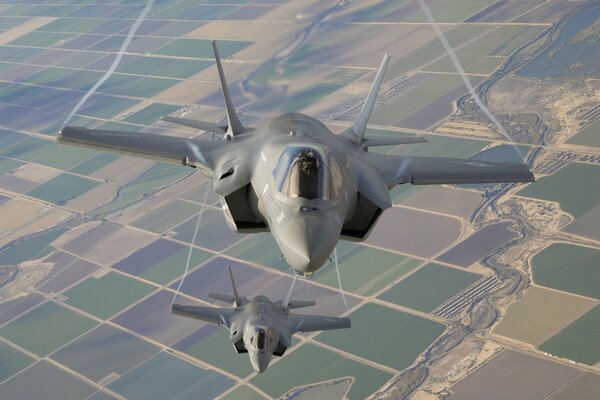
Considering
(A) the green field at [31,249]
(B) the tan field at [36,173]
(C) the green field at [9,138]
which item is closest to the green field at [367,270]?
(A) the green field at [31,249]

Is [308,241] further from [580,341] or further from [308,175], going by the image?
[580,341]

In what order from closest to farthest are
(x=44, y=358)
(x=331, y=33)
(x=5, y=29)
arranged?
1. (x=44, y=358)
2. (x=331, y=33)
3. (x=5, y=29)

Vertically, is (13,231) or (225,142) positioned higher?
(225,142)

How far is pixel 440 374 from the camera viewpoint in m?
73.2

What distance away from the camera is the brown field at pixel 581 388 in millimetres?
66062

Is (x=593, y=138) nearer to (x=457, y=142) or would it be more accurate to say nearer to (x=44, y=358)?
(x=457, y=142)

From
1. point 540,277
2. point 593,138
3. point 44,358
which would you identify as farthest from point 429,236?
point 44,358

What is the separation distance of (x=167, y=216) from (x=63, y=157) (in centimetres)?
2493

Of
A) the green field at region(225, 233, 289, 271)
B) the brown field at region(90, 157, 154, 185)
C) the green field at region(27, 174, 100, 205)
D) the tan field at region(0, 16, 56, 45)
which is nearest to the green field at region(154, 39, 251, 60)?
the brown field at region(90, 157, 154, 185)

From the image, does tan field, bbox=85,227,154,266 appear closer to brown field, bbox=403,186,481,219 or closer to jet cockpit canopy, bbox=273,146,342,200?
brown field, bbox=403,186,481,219

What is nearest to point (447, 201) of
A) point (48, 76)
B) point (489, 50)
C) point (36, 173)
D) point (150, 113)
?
point (489, 50)

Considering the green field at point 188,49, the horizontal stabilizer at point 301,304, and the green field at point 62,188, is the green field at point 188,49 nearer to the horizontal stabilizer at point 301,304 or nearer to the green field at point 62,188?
the green field at point 62,188

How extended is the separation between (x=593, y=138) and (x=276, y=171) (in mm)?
78732

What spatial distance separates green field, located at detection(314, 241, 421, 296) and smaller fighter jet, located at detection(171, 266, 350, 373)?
34.3m
